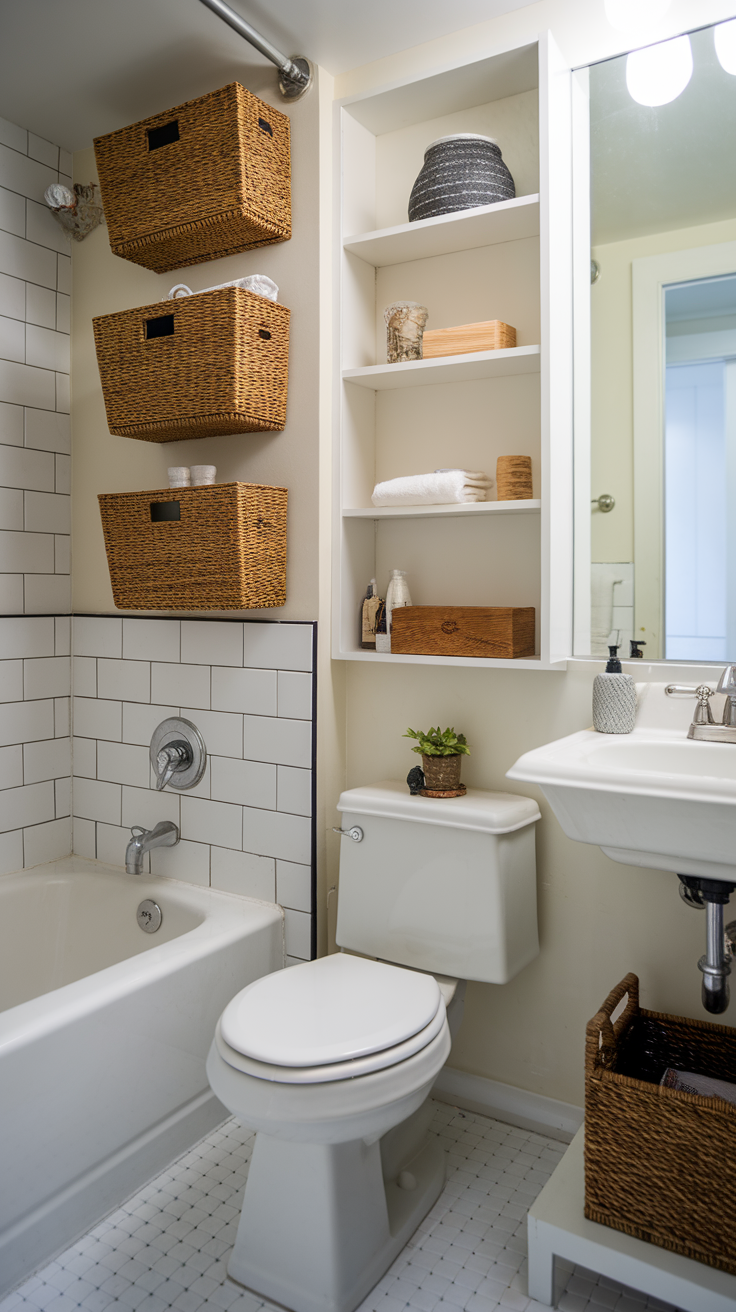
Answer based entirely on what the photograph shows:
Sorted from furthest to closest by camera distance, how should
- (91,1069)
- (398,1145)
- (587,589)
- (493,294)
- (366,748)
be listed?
(366,748), (493,294), (587,589), (398,1145), (91,1069)

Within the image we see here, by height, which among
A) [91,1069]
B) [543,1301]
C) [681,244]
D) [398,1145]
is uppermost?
[681,244]

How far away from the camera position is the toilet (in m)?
1.32

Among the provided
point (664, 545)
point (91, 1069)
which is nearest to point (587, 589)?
point (664, 545)

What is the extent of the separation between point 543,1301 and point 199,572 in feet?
4.99

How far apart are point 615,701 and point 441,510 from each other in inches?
21.3

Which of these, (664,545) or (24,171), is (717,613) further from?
(24,171)

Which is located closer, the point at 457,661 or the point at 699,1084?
the point at 699,1084

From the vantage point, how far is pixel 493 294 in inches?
76.8

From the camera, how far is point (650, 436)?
1.74 metres

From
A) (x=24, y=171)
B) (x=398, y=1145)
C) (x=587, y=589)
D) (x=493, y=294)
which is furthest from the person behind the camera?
(x=24, y=171)

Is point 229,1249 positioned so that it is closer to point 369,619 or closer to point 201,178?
point 369,619

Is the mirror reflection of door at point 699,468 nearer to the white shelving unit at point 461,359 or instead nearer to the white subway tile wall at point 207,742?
the white shelving unit at point 461,359

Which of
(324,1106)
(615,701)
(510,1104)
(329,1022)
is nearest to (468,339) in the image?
(615,701)

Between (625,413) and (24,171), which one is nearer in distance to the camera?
(625,413)
